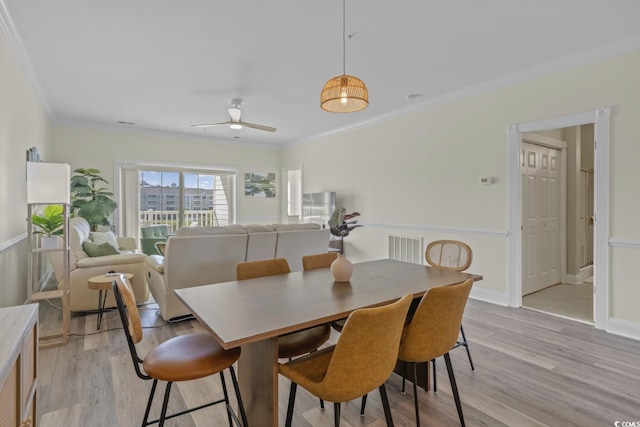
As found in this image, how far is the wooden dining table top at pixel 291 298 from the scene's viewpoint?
4.42 ft

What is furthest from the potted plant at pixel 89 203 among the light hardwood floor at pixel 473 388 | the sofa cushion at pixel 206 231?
the sofa cushion at pixel 206 231

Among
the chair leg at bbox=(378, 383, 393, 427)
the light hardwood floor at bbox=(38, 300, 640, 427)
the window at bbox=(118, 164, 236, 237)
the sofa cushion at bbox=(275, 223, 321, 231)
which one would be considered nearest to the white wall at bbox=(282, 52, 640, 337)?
the light hardwood floor at bbox=(38, 300, 640, 427)

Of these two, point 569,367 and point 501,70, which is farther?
point 501,70

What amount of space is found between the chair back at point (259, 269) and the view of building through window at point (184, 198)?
5372mm

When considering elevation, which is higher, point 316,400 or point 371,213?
point 371,213

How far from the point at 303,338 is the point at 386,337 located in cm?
80

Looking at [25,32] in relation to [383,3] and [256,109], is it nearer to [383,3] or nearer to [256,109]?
[256,109]

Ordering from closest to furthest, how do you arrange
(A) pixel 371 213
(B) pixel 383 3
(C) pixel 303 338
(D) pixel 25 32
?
1. (C) pixel 303 338
2. (B) pixel 383 3
3. (D) pixel 25 32
4. (A) pixel 371 213

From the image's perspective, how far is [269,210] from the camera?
812cm

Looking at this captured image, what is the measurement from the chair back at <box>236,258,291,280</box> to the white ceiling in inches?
76.2

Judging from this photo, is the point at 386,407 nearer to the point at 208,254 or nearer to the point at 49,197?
the point at 208,254

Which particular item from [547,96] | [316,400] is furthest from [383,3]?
[316,400]

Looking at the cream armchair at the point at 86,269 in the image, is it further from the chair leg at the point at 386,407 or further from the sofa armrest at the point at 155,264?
the chair leg at the point at 386,407

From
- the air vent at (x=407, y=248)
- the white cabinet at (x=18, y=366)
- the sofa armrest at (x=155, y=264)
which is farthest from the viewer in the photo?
the air vent at (x=407, y=248)
